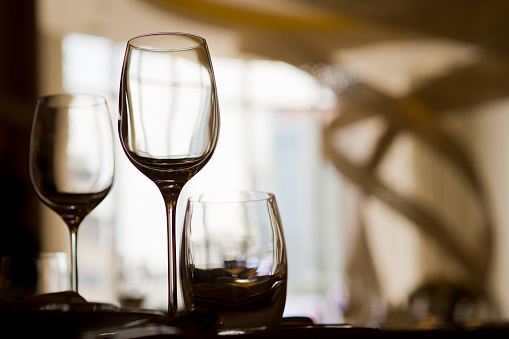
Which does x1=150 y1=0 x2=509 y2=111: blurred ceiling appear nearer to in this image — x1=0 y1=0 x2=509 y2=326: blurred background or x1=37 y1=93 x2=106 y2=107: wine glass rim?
x1=0 y1=0 x2=509 y2=326: blurred background

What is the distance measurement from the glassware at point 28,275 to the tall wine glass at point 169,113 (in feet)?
0.71

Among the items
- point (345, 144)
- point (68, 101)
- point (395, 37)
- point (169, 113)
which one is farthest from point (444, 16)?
point (169, 113)

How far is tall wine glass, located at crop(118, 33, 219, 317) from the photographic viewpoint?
0.41 m

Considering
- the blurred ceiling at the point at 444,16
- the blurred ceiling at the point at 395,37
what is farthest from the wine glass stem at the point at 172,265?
the blurred ceiling at the point at 395,37

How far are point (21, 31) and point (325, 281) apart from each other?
4.52m

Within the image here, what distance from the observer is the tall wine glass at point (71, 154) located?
1.80 ft

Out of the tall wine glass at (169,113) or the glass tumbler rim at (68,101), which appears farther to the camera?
the glass tumbler rim at (68,101)

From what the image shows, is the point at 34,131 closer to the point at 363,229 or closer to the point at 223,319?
the point at 223,319

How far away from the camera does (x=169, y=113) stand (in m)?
0.41

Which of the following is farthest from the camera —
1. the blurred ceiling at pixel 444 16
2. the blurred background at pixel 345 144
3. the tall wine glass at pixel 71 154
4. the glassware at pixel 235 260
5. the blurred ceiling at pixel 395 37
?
the blurred background at pixel 345 144

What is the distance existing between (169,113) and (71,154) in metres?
0.18

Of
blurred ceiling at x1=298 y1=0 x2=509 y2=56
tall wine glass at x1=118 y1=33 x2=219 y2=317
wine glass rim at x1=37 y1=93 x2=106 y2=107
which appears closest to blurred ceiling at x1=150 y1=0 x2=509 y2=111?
blurred ceiling at x1=298 y1=0 x2=509 y2=56

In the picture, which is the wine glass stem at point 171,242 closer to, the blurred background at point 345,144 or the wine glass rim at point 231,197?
the wine glass rim at point 231,197

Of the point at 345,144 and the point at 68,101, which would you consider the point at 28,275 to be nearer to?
the point at 68,101
